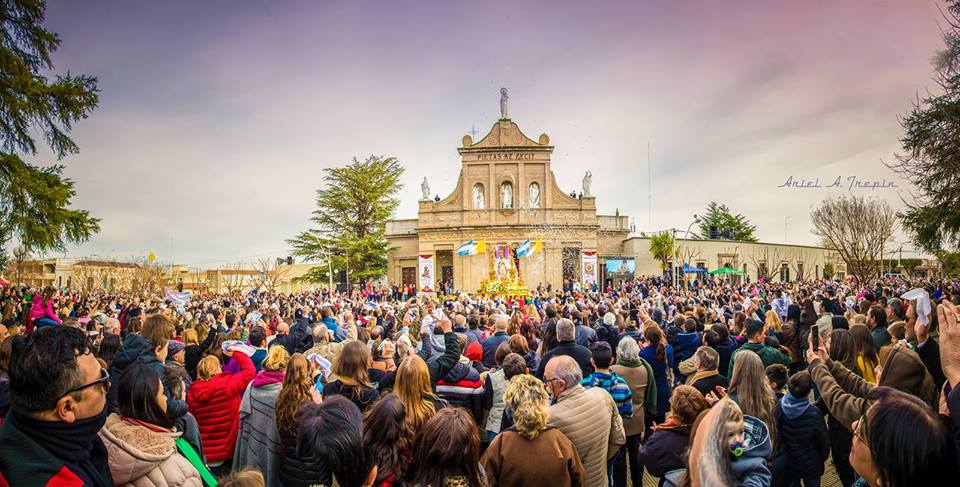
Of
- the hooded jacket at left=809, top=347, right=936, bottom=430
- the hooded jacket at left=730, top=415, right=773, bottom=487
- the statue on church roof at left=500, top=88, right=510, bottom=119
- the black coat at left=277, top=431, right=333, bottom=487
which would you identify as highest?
the statue on church roof at left=500, top=88, right=510, bottom=119

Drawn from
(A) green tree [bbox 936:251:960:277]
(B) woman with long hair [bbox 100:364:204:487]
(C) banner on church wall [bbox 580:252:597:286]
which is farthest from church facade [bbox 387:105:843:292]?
(B) woman with long hair [bbox 100:364:204:487]

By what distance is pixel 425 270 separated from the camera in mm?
Result: 43844

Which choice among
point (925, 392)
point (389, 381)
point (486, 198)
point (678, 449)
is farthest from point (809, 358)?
point (486, 198)

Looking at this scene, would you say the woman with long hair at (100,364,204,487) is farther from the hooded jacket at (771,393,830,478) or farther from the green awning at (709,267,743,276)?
the green awning at (709,267,743,276)

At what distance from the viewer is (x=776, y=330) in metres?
9.45

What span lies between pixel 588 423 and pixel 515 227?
40256 millimetres

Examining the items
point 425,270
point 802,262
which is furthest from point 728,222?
point 425,270

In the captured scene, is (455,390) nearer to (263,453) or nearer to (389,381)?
(389,381)

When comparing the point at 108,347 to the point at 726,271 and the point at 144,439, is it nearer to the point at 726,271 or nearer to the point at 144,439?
the point at 144,439

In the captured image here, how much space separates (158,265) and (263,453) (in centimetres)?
5867

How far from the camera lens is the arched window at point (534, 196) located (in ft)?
147

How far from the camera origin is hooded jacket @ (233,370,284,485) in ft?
14.8

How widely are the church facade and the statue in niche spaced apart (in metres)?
0.09

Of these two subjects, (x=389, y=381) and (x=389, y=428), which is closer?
(x=389, y=428)
